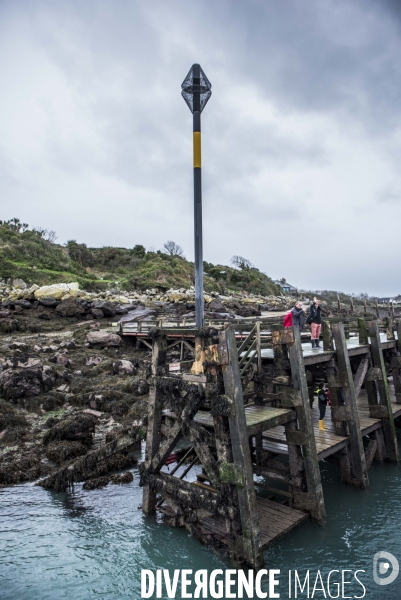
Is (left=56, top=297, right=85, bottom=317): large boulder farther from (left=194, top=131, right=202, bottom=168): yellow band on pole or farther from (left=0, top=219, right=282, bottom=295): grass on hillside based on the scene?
(left=194, top=131, right=202, bottom=168): yellow band on pole

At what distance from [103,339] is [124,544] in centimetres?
2041

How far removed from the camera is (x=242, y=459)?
6938mm

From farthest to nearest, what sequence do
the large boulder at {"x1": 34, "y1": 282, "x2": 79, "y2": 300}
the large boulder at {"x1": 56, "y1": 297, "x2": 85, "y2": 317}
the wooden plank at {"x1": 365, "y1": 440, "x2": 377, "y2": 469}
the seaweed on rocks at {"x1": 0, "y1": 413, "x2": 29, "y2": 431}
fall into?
the large boulder at {"x1": 34, "y1": 282, "x2": 79, "y2": 300} → the large boulder at {"x1": 56, "y1": 297, "x2": 85, "y2": 317} → the seaweed on rocks at {"x1": 0, "y1": 413, "x2": 29, "y2": 431} → the wooden plank at {"x1": 365, "y1": 440, "x2": 377, "y2": 469}

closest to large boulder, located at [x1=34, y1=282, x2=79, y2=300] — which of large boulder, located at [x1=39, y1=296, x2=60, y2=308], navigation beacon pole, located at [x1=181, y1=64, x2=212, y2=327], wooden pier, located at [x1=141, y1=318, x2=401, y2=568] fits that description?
large boulder, located at [x1=39, y1=296, x2=60, y2=308]

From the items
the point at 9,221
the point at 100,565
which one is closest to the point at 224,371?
the point at 100,565

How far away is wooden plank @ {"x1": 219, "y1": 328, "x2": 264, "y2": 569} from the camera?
693cm

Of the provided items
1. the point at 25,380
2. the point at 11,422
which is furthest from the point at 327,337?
the point at 25,380

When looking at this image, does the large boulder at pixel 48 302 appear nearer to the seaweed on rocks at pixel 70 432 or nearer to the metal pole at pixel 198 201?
the seaweed on rocks at pixel 70 432

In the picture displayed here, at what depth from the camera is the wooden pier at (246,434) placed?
7.12 meters

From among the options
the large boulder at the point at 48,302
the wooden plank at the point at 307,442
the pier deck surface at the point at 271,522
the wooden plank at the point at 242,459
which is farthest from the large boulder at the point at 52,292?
the wooden plank at the point at 242,459

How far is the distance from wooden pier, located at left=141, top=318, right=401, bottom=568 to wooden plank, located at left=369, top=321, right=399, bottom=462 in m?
0.04

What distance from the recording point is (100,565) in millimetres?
7512

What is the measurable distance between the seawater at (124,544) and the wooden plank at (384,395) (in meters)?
Answer: 1.99

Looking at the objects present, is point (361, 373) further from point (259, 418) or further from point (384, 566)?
point (384, 566)
